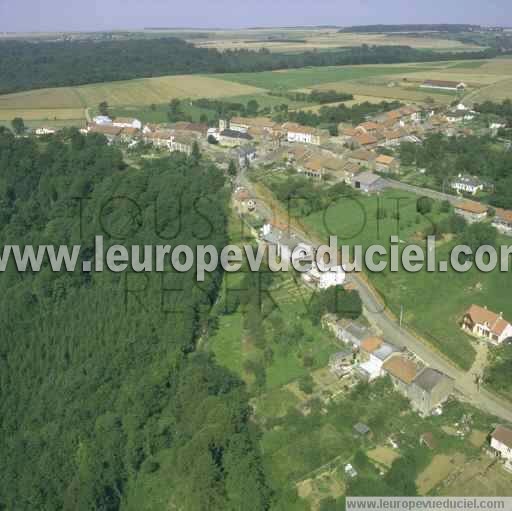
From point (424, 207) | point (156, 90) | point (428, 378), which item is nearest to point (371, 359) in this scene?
point (428, 378)

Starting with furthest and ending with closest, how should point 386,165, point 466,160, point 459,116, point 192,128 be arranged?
point 459,116 → point 192,128 → point 386,165 → point 466,160

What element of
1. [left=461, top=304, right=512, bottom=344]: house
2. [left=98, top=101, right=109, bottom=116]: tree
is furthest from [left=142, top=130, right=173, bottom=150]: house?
[left=461, top=304, right=512, bottom=344]: house

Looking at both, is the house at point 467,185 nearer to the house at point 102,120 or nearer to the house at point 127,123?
the house at point 127,123

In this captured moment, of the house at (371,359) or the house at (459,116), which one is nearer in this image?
the house at (371,359)

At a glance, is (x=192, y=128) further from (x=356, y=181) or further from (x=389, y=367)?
(x=389, y=367)

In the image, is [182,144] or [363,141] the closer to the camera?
[363,141]

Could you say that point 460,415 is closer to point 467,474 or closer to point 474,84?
point 467,474

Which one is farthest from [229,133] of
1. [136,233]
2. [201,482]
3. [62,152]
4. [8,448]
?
[201,482]

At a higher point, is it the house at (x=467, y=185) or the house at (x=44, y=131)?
the house at (x=44, y=131)

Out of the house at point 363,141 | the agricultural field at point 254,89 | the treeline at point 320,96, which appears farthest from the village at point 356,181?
the treeline at point 320,96
